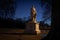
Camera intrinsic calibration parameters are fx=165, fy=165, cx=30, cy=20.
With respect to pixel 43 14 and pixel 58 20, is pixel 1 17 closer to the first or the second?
pixel 43 14

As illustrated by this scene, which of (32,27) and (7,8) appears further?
(7,8)

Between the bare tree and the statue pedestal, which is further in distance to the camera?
the bare tree

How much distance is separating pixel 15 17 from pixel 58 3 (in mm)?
10167

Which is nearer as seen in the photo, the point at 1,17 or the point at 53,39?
the point at 53,39

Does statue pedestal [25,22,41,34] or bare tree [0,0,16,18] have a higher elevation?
bare tree [0,0,16,18]

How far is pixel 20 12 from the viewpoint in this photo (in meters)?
11.5

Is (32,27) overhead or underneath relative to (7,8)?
underneath

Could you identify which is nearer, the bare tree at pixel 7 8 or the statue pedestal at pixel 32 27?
the statue pedestal at pixel 32 27

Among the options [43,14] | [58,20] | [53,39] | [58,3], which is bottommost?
[53,39]

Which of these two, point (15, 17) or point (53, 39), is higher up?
point (15, 17)

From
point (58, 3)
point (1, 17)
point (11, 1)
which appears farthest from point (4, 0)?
point (58, 3)

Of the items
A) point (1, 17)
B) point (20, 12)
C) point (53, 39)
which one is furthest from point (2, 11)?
point (53, 39)

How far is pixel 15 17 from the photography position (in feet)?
37.9

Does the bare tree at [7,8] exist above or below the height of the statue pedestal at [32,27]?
above
